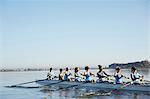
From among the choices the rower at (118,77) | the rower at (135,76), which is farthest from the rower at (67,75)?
the rower at (135,76)

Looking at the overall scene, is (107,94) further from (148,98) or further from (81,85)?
(81,85)

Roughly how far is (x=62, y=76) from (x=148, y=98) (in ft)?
36.3

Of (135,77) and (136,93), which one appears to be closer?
(136,93)

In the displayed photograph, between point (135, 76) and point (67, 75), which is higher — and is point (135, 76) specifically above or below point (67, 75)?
below

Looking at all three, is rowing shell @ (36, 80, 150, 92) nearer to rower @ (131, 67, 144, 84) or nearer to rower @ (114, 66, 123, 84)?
rower @ (114, 66, 123, 84)

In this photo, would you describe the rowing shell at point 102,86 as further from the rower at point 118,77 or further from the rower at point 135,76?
the rower at point 135,76

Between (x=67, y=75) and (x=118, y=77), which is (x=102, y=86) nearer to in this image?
(x=118, y=77)

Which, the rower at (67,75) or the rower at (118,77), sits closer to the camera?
→ the rower at (118,77)

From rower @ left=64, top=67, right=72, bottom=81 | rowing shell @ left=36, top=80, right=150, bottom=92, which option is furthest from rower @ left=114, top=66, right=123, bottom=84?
rower @ left=64, top=67, right=72, bottom=81

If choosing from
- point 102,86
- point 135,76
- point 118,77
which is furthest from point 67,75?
point 135,76

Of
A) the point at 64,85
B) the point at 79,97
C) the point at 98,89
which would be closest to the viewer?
the point at 79,97

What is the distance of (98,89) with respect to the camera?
20891mm

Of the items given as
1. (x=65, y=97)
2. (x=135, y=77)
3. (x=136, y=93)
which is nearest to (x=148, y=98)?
(x=136, y=93)

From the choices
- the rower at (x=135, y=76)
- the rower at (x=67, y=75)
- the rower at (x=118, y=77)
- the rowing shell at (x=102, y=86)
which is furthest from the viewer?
the rower at (x=67, y=75)
